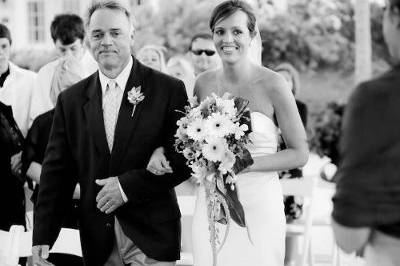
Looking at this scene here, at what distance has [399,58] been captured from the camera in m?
2.51

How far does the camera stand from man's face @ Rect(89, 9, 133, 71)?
431 cm

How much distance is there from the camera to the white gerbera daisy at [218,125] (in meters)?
4.33

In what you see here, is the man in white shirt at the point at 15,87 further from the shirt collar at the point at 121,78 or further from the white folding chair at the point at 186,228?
the shirt collar at the point at 121,78

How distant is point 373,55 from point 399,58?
24323 mm

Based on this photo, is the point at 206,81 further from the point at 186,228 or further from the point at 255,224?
the point at 186,228

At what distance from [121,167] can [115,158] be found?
5 cm

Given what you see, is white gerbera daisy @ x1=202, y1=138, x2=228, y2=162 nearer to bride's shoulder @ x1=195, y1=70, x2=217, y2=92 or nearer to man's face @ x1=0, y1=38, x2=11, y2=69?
bride's shoulder @ x1=195, y1=70, x2=217, y2=92

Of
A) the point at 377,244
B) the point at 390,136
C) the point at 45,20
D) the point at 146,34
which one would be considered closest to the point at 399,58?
the point at 390,136

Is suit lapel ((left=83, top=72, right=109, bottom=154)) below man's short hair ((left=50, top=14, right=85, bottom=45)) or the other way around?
below

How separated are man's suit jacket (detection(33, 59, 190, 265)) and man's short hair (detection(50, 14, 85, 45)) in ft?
9.21

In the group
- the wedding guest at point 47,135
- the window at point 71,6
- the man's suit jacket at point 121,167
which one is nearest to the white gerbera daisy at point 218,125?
the man's suit jacket at point 121,167

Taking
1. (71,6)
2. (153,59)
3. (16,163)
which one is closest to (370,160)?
(16,163)

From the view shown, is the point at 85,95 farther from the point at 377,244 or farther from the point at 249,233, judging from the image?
the point at 377,244

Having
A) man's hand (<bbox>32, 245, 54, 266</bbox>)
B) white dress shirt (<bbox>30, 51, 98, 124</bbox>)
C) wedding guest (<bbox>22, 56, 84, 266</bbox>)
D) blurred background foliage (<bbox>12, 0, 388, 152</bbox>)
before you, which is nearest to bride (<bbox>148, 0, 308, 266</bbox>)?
man's hand (<bbox>32, 245, 54, 266</bbox>)
